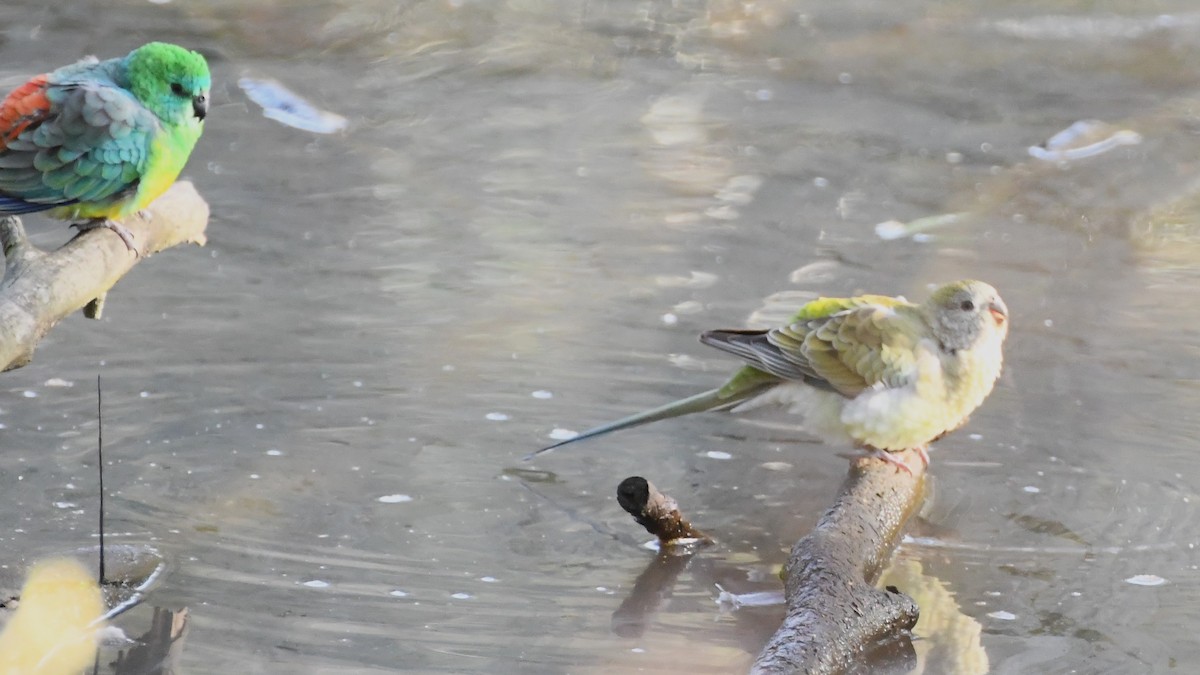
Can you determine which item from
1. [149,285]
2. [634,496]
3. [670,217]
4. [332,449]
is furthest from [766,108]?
[634,496]

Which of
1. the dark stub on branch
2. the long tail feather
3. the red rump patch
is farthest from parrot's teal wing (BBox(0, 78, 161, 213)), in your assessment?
the dark stub on branch

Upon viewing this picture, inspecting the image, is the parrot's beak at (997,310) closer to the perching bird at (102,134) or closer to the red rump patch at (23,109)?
the perching bird at (102,134)

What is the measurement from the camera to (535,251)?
254 inches

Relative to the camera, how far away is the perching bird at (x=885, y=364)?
12.6ft

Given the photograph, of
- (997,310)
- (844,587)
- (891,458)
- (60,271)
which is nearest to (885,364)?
(891,458)

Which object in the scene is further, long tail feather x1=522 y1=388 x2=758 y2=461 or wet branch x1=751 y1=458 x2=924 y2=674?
long tail feather x1=522 y1=388 x2=758 y2=461

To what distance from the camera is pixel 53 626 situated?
323 cm

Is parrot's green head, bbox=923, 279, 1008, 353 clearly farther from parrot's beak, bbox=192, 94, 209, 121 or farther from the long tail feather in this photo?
parrot's beak, bbox=192, 94, 209, 121

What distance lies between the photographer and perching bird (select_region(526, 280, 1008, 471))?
3828mm

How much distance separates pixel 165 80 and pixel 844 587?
7.65 ft

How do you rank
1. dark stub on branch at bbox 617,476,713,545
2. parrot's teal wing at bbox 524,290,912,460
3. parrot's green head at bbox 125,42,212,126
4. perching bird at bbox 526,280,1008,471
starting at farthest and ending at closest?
parrot's green head at bbox 125,42,212,126 < parrot's teal wing at bbox 524,290,912,460 < perching bird at bbox 526,280,1008,471 < dark stub on branch at bbox 617,476,713,545

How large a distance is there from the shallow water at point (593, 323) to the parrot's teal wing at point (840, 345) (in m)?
0.45

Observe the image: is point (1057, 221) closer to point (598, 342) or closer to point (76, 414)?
point (598, 342)

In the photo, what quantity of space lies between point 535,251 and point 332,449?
2.21 meters
